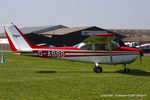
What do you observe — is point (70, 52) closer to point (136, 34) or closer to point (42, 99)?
point (42, 99)

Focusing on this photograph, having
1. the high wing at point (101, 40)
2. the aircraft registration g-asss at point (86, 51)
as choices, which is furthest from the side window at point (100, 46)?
the high wing at point (101, 40)

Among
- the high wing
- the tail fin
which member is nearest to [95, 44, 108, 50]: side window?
the high wing

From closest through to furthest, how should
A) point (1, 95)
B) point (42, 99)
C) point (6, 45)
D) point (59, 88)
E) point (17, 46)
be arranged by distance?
point (42, 99)
point (1, 95)
point (59, 88)
point (17, 46)
point (6, 45)

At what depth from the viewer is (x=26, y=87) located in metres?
9.55

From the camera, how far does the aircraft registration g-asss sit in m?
14.8

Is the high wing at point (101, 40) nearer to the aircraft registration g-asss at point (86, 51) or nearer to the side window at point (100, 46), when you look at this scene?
the aircraft registration g-asss at point (86, 51)

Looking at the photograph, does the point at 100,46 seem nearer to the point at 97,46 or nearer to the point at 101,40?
the point at 97,46

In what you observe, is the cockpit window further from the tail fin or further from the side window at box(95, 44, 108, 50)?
the tail fin

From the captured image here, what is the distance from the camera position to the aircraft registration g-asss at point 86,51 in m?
14.8

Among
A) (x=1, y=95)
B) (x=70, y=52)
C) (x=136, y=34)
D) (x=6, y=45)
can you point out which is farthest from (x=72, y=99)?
(x=136, y=34)

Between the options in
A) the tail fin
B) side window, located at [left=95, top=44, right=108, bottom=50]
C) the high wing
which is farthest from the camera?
side window, located at [left=95, top=44, right=108, bottom=50]

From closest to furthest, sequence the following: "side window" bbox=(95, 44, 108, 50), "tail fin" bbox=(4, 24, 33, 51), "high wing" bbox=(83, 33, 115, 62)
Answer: "high wing" bbox=(83, 33, 115, 62), "tail fin" bbox=(4, 24, 33, 51), "side window" bbox=(95, 44, 108, 50)

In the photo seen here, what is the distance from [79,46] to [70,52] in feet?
2.47

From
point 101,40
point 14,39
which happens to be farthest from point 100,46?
point 14,39
